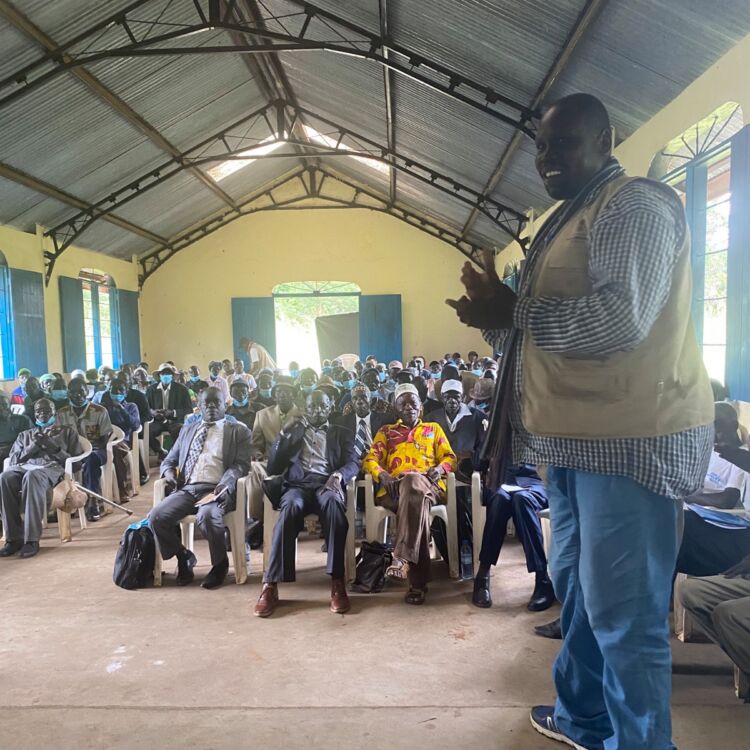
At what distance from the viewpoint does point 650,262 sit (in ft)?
3.74

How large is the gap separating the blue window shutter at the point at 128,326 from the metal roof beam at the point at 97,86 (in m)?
3.19

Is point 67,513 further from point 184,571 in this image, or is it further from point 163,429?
point 163,429

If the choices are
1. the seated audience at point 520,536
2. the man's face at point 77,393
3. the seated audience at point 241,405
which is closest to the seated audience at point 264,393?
the seated audience at point 241,405

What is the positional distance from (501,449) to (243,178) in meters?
11.6

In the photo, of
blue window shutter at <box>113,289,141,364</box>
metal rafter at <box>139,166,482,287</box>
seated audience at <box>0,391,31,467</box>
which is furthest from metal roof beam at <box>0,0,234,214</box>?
seated audience at <box>0,391,31,467</box>

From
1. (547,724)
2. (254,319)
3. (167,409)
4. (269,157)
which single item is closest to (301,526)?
(547,724)

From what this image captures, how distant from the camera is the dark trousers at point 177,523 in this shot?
322 centimetres

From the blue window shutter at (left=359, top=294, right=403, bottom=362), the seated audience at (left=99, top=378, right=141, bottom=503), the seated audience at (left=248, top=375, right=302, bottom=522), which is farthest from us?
the blue window shutter at (left=359, top=294, right=403, bottom=362)

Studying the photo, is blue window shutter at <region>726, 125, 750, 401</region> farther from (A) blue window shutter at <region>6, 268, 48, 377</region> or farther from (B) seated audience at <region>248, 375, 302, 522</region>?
(A) blue window shutter at <region>6, 268, 48, 377</region>

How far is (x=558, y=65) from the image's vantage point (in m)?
5.02

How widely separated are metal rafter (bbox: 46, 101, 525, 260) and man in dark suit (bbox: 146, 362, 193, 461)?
13.1ft

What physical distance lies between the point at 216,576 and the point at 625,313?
2.72 m

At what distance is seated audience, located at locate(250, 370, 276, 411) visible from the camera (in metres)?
5.71

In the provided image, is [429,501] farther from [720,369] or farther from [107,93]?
[107,93]
